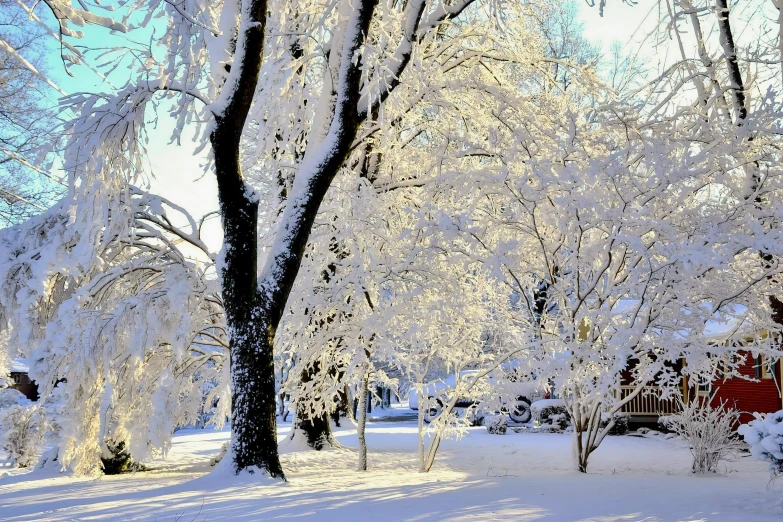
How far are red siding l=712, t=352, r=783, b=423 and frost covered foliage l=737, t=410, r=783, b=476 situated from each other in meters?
10.3

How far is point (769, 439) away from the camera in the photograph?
5.68 meters

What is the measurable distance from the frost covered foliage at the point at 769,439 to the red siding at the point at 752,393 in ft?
33.7

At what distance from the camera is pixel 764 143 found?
7.90 metres

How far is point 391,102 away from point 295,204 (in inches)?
91.9

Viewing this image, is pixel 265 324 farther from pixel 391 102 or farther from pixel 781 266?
pixel 781 266

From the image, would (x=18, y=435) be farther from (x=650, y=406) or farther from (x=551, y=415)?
(x=650, y=406)

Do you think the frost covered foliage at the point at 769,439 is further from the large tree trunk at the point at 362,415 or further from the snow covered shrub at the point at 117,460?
the snow covered shrub at the point at 117,460

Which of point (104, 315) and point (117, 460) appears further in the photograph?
point (117, 460)

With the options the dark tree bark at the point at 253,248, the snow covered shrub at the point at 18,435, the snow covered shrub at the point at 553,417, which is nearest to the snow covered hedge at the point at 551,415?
the snow covered shrub at the point at 553,417

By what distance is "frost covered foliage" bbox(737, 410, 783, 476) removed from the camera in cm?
563

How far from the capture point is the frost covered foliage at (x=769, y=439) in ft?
18.5

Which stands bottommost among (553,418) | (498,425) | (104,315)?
(498,425)

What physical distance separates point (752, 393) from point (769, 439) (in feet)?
40.9

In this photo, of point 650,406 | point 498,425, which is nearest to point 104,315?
point 498,425
